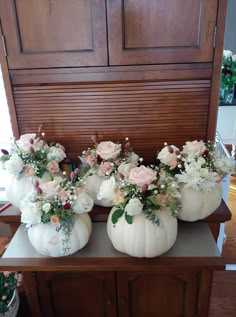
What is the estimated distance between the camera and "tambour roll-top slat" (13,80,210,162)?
3.62 feet

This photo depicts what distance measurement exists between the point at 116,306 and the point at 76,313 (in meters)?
0.18

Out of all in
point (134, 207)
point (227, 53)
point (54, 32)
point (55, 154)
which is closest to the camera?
point (134, 207)

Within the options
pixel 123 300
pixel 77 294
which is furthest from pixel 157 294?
pixel 77 294

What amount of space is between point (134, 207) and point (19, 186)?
1.54 ft

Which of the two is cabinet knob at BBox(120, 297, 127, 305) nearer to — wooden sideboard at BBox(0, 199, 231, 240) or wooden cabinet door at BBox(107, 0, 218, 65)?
wooden sideboard at BBox(0, 199, 231, 240)

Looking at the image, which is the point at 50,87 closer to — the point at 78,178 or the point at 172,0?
the point at 78,178

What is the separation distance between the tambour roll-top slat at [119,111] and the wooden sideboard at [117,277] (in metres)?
0.36

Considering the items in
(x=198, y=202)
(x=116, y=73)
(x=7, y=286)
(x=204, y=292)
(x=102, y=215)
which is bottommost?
(x=7, y=286)

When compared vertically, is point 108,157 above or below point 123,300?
above

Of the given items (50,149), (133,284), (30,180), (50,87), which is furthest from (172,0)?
(133,284)

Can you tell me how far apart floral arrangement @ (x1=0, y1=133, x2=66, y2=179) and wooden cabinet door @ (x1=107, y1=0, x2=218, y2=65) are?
414 mm

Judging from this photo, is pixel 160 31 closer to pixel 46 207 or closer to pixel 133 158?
pixel 133 158

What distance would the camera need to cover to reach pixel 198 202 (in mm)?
1020

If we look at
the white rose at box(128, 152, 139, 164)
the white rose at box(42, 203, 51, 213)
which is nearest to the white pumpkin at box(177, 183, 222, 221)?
the white rose at box(128, 152, 139, 164)
